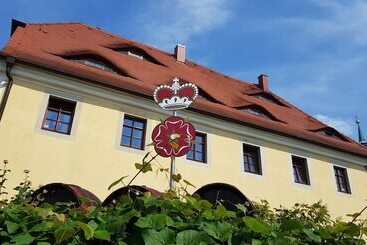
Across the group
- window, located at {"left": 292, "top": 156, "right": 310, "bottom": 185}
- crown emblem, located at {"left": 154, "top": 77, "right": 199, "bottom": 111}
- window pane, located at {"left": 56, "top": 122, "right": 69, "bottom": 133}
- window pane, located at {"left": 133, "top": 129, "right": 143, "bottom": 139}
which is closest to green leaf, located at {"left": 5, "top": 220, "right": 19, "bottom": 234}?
crown emblem, located at {"left": 154, "top": 77, "right": 199, "bottom": 111}

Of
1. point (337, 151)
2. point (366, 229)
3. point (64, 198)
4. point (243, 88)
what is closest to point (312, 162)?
point (337, 151)

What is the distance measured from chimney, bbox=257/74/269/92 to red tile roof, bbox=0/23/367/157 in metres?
0.60

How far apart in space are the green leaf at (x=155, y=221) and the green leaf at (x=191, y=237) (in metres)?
0.09

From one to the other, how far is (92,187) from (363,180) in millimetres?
12296

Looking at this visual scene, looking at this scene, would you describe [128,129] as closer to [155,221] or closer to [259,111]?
[259,111]

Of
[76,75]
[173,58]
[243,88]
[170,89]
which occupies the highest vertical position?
[173,58]

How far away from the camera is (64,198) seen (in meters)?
6.75

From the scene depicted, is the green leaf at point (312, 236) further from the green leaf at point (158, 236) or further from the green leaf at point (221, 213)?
the green leaf at point (158, 236)

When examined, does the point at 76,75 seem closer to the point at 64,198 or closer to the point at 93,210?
the point at 64,198

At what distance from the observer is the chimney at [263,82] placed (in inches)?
857

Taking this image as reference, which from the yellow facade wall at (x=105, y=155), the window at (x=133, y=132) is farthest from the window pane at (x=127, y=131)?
the yellow facade wall at (x=105, y=155)

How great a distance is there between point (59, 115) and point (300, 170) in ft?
31.8

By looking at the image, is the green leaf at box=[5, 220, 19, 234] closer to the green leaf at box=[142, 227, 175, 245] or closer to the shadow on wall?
the shadow on wall

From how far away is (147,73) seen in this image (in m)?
15.4
